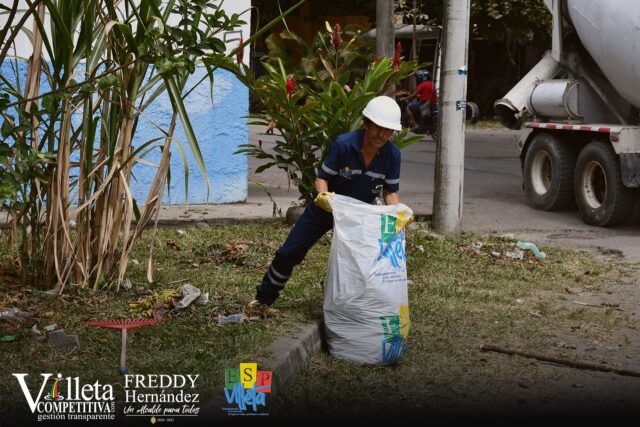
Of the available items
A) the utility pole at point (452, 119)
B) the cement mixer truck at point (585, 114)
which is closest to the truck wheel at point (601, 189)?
the cement mixer truck at point (585, 114)

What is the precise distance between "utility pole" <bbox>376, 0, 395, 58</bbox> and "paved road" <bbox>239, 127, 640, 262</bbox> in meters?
1.71

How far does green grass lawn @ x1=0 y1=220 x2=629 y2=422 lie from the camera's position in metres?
5.27

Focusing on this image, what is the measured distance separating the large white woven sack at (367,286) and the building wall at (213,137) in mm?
5191

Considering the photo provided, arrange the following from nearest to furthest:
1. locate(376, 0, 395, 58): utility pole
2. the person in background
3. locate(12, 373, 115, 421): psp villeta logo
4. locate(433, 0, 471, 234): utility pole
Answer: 1. locate(12, 373, 115, 421): psp villeta logo
2. locate(433, 0, 471, 234): utility pole
3. locate(376, 0, 395, 58): utility pole
4. the person in background

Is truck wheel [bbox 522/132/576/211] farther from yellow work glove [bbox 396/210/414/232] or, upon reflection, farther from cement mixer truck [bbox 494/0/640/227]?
yellow work glove [bbox 396/210/414/232]

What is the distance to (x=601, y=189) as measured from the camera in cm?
1195

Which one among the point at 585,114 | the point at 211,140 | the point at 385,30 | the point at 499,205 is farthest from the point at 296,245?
the point at 499,205

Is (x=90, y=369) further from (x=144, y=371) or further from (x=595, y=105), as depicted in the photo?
(x=595, y=105)

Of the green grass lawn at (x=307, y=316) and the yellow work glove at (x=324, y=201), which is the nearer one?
the green grass lawn at (x=307, y=316)

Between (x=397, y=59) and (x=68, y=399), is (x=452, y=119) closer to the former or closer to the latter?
(x=397, y=59)

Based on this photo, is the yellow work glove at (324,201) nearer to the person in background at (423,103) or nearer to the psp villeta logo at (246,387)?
the psp villeta logo at (246,387)

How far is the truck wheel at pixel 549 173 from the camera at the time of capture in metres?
12.5

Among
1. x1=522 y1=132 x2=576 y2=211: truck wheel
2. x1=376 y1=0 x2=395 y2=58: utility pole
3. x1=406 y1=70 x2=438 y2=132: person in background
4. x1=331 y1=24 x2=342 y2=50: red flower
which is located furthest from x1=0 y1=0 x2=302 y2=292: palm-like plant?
x1=406 y1=70 x2=438 y2=132: person in background

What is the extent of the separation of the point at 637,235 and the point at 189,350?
21.6 ft
